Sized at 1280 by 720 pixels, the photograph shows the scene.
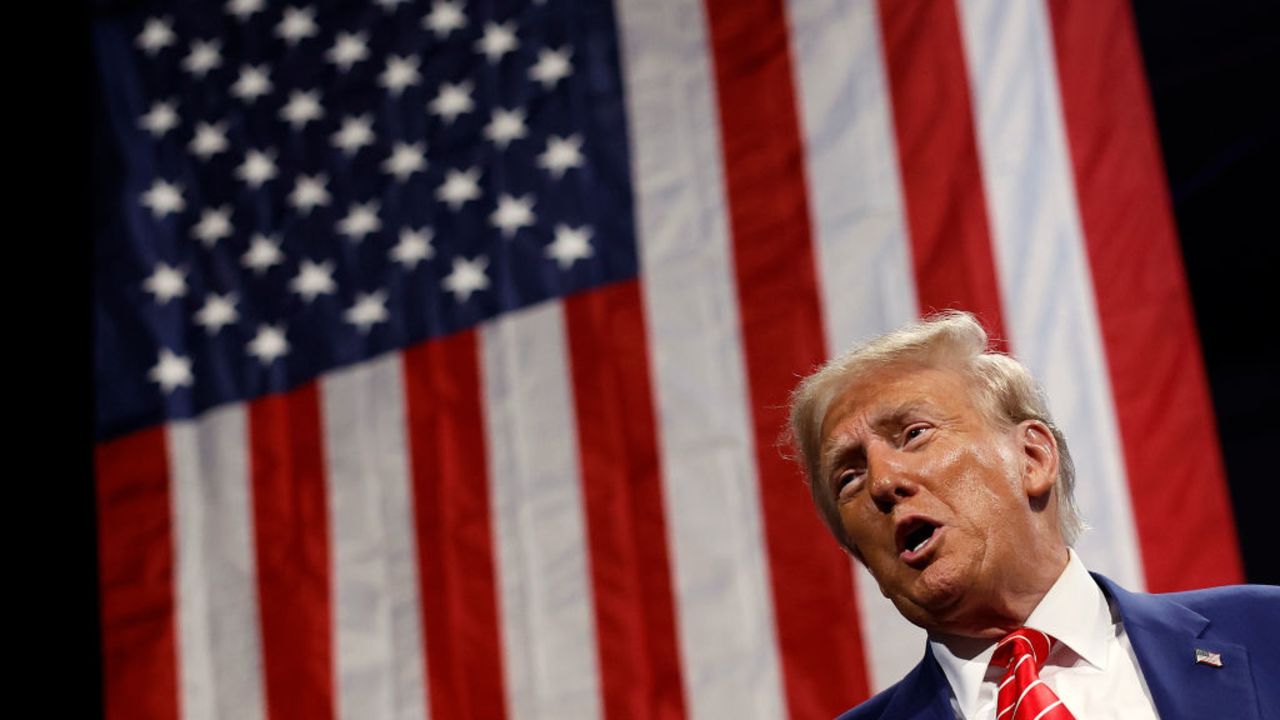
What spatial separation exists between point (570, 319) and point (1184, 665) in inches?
75.4

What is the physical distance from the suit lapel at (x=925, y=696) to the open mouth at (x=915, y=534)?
0.14m

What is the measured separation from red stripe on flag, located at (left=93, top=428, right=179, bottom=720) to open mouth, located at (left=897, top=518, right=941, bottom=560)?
7.36 ft

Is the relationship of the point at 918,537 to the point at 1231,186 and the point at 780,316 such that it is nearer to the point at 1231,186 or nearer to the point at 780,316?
the point at 780,316

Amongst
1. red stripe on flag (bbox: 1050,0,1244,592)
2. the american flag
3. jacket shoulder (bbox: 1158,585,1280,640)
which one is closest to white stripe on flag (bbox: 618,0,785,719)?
the american flag

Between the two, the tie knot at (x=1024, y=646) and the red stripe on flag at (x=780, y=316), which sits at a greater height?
the red stripe on flag at (x=780, y=316)

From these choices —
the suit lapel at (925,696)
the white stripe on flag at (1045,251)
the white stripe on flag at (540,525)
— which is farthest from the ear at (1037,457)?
the white stripe on flag at (540,525)

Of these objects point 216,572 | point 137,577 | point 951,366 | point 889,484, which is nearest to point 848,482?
point 889,484

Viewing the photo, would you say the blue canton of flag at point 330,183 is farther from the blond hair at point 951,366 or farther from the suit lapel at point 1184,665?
the suit lapel at point 1184,665

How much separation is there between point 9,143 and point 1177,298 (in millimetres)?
2991

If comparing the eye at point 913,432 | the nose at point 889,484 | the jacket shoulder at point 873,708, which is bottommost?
the jacket shoulder at point 873,708

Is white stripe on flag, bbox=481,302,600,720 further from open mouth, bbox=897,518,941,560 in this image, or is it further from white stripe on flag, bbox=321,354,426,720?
open mouth, bbox=897,518,941,560

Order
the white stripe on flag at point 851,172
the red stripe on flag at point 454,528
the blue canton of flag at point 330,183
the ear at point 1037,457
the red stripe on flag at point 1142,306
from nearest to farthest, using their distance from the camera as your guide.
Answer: the ear at point 1037,457 < the red stripe on flag at point 1142,306 < the white stripe on flag at point 851,172 < the red stripe on flag at point 454,528 < the blue canton of flag at point 330,183

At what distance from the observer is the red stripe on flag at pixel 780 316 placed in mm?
2852

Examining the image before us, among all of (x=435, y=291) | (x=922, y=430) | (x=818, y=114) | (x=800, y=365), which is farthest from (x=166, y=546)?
(x=922, y=430)
